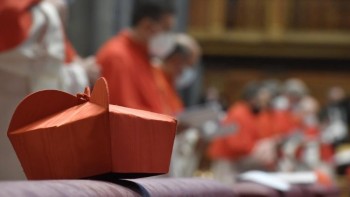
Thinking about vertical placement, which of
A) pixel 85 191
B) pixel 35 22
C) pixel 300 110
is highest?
pixel 35 22

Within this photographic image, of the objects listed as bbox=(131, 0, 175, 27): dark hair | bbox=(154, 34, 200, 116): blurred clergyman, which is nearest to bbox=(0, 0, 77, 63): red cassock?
bbox=(131, 0, 175, 27): dark hair

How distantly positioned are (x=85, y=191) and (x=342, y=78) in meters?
13.8

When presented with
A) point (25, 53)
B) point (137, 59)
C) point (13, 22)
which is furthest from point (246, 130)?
point (13, 22)

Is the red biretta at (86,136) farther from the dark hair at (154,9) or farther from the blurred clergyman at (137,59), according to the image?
the dark hair at (154,9)

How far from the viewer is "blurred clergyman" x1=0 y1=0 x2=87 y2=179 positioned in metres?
3.20

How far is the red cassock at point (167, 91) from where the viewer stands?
5406 millimetres

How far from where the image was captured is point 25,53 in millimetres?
3350

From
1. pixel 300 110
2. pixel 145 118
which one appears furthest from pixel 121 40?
pixel 300 110

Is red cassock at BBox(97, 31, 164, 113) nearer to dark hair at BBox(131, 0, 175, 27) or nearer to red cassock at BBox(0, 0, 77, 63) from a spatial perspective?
dark hair at BBox(131, 0, 175, 27)

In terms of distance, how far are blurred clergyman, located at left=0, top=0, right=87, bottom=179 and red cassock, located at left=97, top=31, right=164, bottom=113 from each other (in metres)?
1.12

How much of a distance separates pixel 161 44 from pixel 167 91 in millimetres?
559

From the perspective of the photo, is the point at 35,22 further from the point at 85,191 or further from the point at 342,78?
the point at 342,78

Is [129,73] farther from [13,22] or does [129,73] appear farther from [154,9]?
[13,22]

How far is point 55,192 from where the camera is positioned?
1.51m
